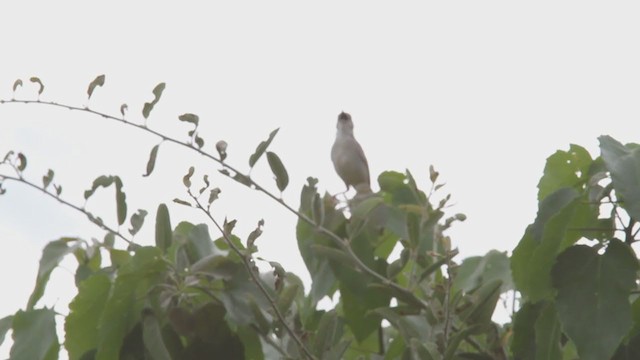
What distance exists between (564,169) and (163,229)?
880 mm

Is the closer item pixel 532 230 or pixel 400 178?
pixel 532 230

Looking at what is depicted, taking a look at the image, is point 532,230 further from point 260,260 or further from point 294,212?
point 260,260

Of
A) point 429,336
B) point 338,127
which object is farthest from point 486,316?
point 338,127

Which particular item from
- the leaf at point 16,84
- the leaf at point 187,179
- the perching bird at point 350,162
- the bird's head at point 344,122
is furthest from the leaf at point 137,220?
the bird's head at point 344,122

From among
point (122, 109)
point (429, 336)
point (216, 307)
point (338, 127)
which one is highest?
point (338, 127)

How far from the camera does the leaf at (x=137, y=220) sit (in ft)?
7.08

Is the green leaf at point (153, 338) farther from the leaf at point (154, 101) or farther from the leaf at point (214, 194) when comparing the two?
the leaf at point (154, 101)

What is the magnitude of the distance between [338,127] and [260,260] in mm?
2435

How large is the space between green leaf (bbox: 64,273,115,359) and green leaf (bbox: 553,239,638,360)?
0.94 metres

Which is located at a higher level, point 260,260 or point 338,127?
point 338,127

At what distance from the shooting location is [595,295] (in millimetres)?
1685

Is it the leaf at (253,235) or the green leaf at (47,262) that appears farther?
the green leaf at (47,262)

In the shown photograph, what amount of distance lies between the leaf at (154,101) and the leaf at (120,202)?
17 cm

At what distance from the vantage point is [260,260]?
80.5 inches
